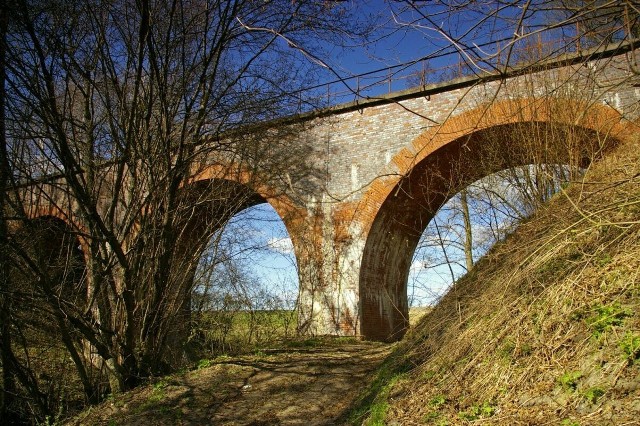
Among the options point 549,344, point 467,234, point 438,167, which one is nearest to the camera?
point 549,344

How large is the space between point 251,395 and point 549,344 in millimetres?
3593

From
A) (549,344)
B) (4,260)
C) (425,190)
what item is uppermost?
(425,190)

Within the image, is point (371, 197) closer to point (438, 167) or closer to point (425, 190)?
point (425, 190)

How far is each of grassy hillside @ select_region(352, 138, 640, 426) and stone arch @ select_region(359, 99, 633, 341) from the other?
2187 millimetres

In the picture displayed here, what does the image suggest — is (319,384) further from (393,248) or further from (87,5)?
(393,248)

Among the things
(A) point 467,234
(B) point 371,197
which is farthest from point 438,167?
(A) point 467,234

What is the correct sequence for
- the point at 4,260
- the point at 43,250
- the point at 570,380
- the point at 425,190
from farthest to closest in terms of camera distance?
the point at 425,190, the point at 43,250, the point at 4,260, the point at 570,380

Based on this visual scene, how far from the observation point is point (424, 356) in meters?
5.22

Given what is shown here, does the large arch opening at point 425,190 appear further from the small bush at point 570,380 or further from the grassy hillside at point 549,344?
the small bush at point 570,380

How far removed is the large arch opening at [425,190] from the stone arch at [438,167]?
14 millimetres

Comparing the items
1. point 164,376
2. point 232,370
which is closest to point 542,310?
point 232,370

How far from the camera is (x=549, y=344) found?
3.61 meters

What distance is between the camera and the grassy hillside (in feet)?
10.2

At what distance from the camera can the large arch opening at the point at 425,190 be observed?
301 inches
